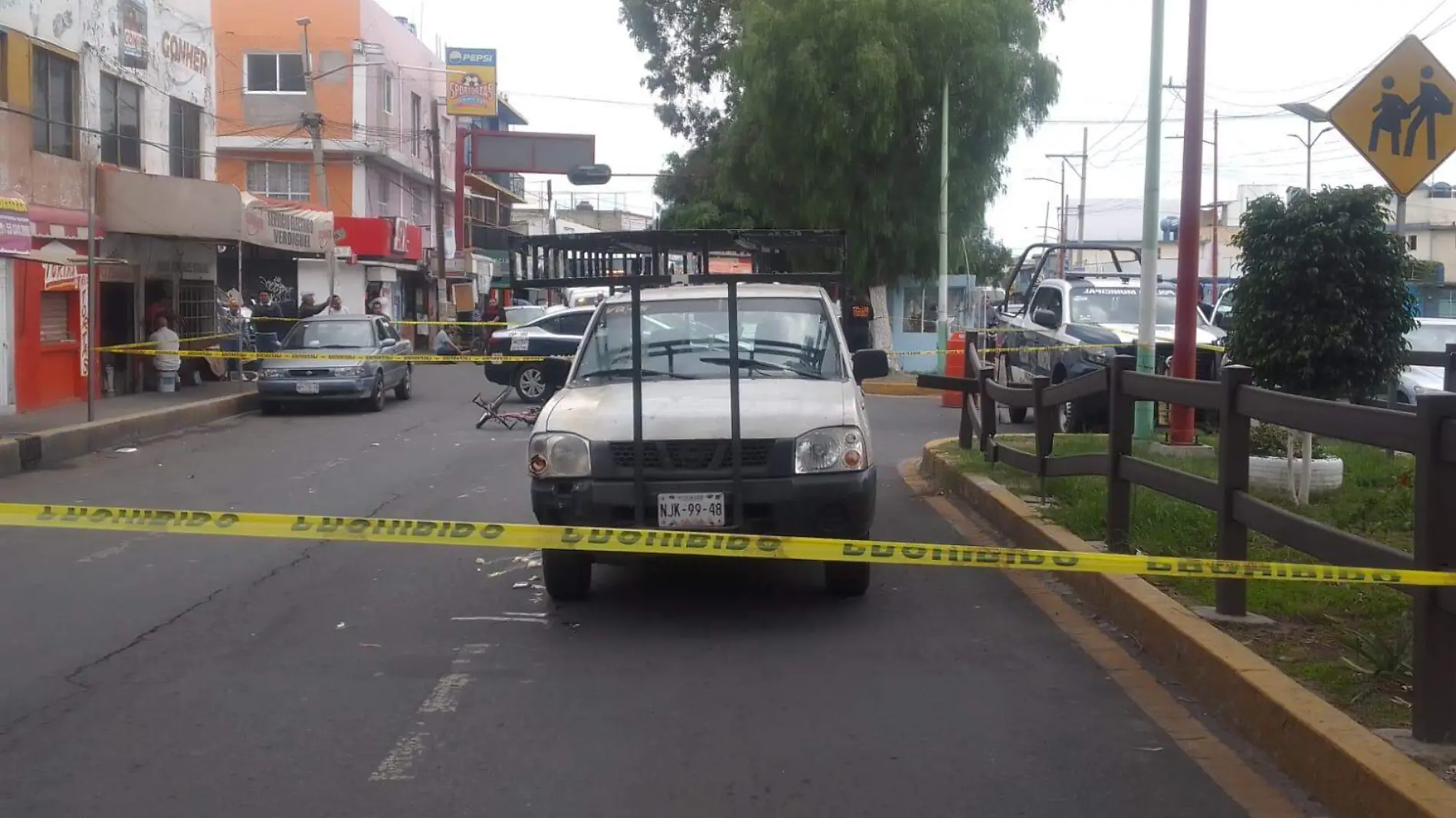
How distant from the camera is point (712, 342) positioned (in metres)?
8.39

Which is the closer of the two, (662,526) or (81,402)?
(662,526)

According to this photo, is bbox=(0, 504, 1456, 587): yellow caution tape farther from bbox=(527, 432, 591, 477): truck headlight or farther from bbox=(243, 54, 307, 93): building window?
bbox=(243, 54, 307, 93): building window

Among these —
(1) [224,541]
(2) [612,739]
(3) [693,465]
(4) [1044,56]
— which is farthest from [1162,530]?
(4) [1044,56]

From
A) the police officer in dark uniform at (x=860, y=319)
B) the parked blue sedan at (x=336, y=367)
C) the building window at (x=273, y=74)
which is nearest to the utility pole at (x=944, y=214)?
the police officer in dark uniform at (x=860, y=319)

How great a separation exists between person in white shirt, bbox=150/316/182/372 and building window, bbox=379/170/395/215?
999 inches

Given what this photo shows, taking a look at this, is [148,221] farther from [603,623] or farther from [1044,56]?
[1044,56]

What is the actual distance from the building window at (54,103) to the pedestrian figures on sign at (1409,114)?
16662 mm

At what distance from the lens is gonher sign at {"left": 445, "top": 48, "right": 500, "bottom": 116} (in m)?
50.3

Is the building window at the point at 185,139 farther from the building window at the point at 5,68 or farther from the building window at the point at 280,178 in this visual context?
the building window at the point at 280,178

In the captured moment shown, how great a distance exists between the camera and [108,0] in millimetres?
20766

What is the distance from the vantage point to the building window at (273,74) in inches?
1737

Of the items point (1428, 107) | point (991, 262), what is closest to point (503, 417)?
point (1428, 107)

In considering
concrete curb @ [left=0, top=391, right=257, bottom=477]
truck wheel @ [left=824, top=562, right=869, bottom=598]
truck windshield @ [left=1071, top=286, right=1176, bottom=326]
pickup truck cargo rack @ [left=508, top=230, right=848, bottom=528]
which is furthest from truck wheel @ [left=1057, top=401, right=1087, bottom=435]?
concrete curb @ [left=0, top=391, right=257, bottom=477]

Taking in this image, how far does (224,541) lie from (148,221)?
12779 millimetres
